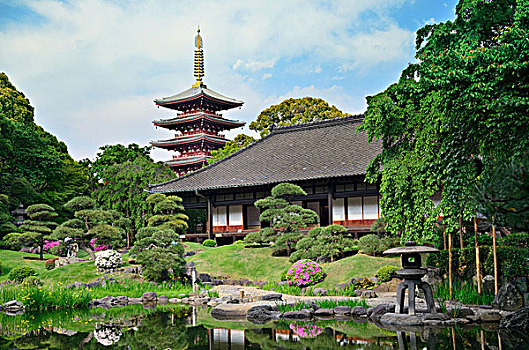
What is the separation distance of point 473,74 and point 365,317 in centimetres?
587

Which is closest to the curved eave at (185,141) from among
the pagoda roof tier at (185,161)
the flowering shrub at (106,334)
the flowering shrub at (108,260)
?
the pagoda roof tier at (185,161)

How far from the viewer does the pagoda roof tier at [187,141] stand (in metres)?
45.7

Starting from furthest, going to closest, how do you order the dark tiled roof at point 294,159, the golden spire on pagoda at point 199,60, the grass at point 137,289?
the golden spire on pagoda at point 199,60, the dark tiled roof at point 294,159, the grass at point 137,289

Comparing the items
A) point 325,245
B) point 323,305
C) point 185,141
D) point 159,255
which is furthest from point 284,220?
point 185,141

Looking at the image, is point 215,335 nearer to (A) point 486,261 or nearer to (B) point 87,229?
(A) point 486,261

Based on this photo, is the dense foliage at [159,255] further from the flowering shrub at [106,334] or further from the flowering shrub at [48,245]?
the flowering shrub at [48,245]

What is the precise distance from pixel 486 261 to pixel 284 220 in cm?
997

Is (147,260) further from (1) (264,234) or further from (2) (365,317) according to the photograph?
(2) (365,317)

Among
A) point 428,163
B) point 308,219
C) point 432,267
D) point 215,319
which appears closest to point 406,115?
point 428,163

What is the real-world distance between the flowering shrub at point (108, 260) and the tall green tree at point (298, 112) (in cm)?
2423

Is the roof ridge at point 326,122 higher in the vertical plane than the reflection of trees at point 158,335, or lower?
higher

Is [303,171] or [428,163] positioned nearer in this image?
[428,163]

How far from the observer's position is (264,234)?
21641mm

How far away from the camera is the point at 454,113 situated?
9.78m
